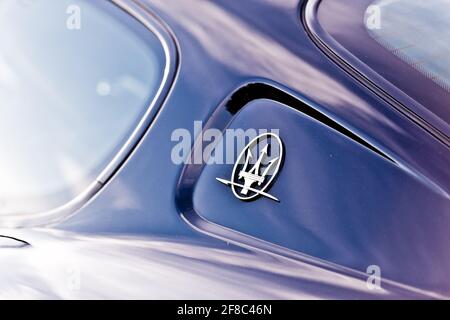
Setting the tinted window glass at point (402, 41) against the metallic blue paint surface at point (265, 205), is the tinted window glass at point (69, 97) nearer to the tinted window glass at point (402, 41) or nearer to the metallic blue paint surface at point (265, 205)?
the metallic blue paint surface at point (265, 205)

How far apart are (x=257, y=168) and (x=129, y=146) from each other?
0.32 metres

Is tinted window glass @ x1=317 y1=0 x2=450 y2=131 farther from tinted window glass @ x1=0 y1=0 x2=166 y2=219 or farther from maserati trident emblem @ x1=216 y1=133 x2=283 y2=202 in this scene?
tinted window glass @ x1=0 y1=0 x2=166 y2=219

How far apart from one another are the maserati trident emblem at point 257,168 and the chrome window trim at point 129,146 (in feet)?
0.78

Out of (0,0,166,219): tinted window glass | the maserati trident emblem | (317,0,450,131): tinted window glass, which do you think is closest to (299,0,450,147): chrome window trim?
(317,0,450,131): tinted window glass

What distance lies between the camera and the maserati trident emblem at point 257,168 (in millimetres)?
1431

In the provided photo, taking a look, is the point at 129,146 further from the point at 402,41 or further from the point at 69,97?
the point at 402,41

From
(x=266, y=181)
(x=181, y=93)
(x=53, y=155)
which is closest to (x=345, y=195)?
(x=266, y=181)

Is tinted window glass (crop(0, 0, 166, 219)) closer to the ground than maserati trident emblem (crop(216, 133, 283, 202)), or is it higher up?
higher up

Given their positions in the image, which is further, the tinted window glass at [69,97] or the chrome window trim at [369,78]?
the tinted window glass at [69,97]

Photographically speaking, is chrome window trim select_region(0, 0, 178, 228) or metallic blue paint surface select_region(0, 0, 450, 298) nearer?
metallic blue paint surface select_region(0, 0, 450, 298)

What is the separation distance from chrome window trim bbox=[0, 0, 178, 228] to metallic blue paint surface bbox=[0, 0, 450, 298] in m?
0.02

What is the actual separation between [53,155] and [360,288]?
0.80 metres

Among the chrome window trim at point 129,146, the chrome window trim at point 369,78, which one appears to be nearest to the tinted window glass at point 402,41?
the chrome window trim at point 369,78

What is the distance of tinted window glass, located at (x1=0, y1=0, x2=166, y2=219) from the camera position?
1.52 metres
